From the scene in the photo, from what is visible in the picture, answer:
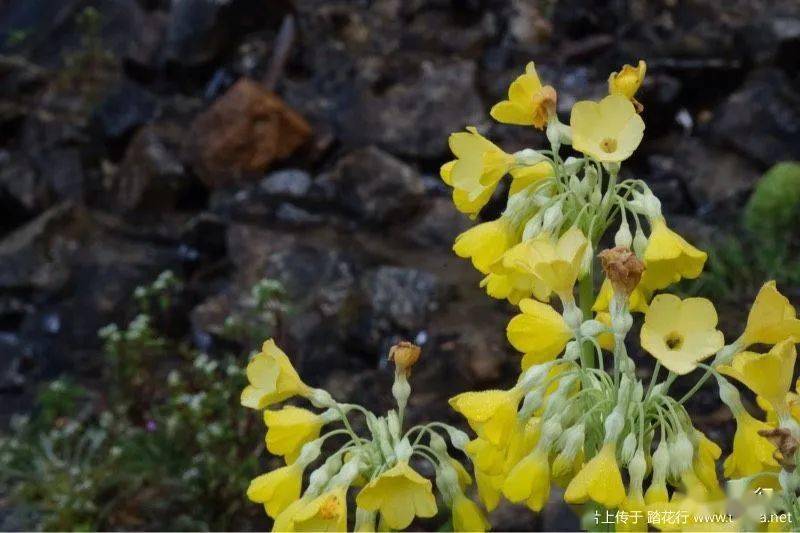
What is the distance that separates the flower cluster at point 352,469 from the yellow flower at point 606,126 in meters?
0.28

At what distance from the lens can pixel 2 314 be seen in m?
5.63

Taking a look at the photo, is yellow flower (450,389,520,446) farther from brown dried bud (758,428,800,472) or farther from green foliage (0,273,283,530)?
green foliage (0,273,283,530)

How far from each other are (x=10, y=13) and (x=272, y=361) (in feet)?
27.7

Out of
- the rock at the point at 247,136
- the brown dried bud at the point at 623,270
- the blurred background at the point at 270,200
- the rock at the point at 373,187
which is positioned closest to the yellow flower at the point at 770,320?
the brown dried bud at the point at 623,270

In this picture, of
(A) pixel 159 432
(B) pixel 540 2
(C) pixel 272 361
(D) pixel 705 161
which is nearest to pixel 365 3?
(B) pixel 540 2

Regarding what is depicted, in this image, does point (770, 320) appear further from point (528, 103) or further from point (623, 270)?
point (528, 103)

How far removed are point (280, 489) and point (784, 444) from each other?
53 cm

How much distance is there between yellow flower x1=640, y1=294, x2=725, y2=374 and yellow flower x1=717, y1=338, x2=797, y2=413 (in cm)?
4

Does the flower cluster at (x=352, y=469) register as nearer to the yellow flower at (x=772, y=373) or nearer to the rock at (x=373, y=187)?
the yellow flower at (x=772, y=373)

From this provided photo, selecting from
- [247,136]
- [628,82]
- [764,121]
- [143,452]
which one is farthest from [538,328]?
[247,136]

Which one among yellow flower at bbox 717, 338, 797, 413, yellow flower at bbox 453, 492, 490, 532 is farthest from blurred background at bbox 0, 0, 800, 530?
yellow flower at bbox 717, 338, 797, 413

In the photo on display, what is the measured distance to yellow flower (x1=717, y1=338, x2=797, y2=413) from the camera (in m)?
0.83

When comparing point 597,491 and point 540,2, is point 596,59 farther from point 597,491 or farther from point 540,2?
point 597,491

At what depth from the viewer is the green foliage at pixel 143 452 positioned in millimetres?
3348
